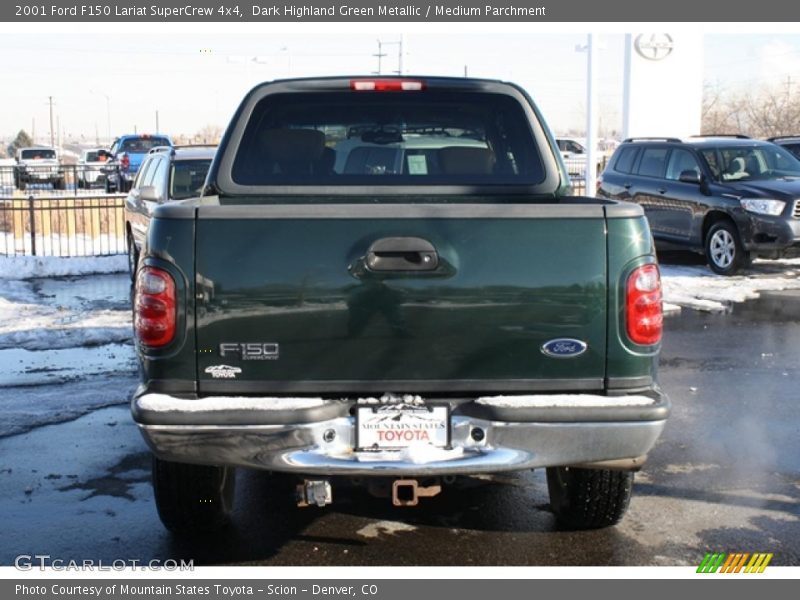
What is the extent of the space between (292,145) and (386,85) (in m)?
0.55

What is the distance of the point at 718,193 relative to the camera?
13.0 m

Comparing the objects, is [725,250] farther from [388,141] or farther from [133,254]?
[388,141]

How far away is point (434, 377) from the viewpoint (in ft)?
12.3

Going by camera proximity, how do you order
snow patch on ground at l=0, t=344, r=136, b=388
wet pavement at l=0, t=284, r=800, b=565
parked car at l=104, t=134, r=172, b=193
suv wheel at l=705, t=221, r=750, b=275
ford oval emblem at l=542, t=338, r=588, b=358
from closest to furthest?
ford oval emblem at l=542, t=338, r=588, b=358 → wet pavement at l=0, t=284, r=800, b=565 → snow patch on ground at l=0, t=344, r=136, b=388 → suv wheel at l=705, t=221, r=750, b=275 → parked car at l=104, t=134, r=172, b=193

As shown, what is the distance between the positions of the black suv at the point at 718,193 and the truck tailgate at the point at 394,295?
31.5 ft

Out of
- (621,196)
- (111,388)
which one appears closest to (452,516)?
(111,388)

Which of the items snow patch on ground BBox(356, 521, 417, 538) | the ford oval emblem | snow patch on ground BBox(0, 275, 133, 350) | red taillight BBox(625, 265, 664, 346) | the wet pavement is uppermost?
red taillight BBox(625, 265, 664, 346)

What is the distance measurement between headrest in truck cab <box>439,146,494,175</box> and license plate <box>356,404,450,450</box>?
159 centimetres

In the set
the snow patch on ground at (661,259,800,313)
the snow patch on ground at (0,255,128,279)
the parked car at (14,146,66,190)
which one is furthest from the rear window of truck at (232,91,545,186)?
the parked car at (14,146,66,190)

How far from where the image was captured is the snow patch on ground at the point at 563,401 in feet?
12.1

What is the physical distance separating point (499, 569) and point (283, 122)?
8.10 feet

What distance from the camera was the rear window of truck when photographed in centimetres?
486

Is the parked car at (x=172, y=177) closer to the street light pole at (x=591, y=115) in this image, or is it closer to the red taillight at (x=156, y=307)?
the red taillight at (x=156, y=307)

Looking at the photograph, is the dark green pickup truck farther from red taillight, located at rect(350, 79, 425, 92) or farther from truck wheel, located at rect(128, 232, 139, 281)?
truck wheel, located at rect(128, 232, 139, 281)
